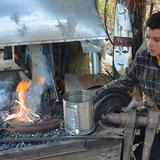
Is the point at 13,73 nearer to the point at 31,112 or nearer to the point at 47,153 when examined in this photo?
the point at 31,112

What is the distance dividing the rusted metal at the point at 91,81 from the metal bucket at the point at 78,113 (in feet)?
2.36

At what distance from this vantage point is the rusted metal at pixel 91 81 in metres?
4.16

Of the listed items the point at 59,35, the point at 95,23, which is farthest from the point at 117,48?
the point at 59,35

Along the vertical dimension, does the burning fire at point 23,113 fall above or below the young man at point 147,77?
below

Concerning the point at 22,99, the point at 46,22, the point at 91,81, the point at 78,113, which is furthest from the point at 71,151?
the point at 46,22

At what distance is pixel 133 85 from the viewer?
12.1 ft

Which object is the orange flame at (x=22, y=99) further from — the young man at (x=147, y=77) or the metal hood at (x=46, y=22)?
the young man at (x=147, y=77)

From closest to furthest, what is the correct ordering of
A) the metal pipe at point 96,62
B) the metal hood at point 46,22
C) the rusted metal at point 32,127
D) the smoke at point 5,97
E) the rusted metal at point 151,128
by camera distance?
the rusted metal at point 151,128 < the rusted metal at point 32,127 < the metal hood at point 46,22 < the smoke at point 5,97 < the metal pipe at point 96,62

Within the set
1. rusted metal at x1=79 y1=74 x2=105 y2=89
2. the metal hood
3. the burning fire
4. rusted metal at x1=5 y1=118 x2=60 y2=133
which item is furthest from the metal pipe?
rusted metal at x1=5 y1=118 x2=60 y2=133

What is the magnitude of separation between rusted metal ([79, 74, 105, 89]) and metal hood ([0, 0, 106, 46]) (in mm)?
665

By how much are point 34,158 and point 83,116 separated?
1.88 ft

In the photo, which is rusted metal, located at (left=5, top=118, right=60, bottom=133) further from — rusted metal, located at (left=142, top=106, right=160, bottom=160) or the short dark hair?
the short dark hair

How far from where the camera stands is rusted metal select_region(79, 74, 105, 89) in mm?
4156

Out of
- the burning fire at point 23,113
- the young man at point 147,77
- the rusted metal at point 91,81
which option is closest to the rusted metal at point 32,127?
the burning fire at point 23,113
